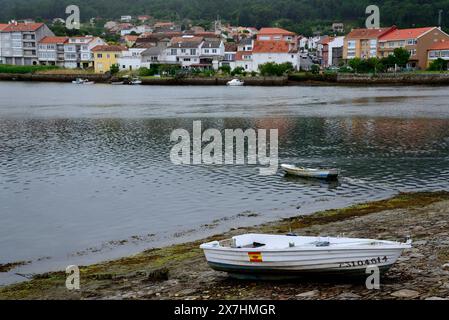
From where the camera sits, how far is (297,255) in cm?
1089

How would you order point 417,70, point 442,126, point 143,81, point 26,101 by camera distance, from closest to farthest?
point 442,126, point 26,101, point 417,70, point 143,81

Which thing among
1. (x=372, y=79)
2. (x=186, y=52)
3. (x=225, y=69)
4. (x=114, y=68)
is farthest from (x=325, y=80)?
(x=114, y=68)

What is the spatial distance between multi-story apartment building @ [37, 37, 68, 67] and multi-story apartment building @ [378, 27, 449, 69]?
248ft

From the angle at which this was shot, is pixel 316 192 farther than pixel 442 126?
No

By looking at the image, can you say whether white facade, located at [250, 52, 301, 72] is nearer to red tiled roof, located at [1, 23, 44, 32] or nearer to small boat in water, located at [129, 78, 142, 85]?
small boat in water, located at [129, 78, 142, 85]

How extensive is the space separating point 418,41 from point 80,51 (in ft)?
250

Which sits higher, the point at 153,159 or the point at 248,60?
the point at 248,60

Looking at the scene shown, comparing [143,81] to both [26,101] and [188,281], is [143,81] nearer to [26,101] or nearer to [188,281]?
[26,101]

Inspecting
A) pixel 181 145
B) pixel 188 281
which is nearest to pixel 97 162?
pixel 181 145

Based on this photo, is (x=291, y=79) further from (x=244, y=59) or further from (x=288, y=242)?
(x=288, y=242)

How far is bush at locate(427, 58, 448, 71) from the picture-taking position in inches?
4038

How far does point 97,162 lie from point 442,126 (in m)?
29.0

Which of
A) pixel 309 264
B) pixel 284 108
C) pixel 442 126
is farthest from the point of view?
pixel 284 108
